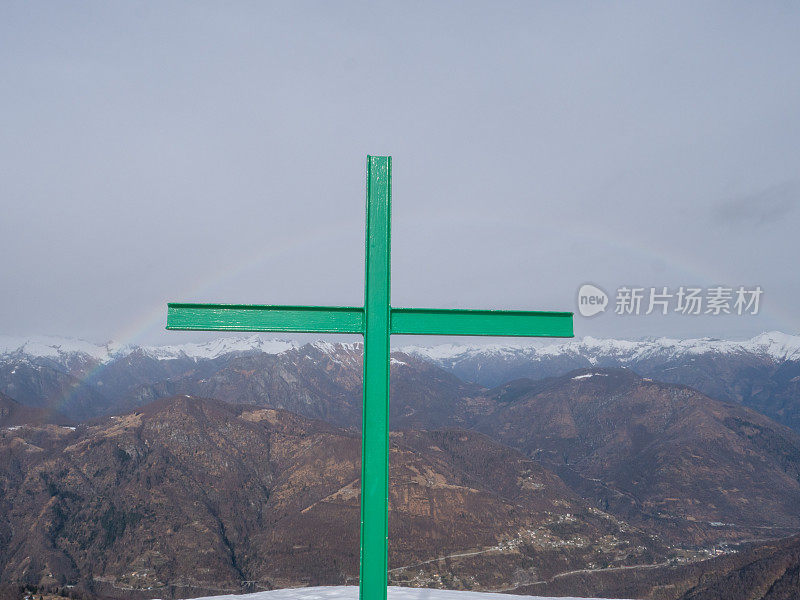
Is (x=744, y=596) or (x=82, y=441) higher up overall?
(x=82, y=441)

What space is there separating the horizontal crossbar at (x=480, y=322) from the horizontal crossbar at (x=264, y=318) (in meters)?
0.45

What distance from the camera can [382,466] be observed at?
18.1ft

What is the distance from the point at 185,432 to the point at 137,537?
140 feet

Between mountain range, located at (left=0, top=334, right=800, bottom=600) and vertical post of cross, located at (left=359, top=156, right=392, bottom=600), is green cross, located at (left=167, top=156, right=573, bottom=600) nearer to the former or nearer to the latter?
vertical post of cross, located at (left=359, top=156, right=392, bottom=600)

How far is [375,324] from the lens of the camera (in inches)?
228

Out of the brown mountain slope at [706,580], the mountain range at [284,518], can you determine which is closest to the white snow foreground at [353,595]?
the brown mountain slope at [706,580]

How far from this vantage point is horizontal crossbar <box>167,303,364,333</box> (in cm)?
568

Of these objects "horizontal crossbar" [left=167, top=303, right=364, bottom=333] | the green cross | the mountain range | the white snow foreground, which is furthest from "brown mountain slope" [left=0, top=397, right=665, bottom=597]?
"horizontal crossbar" [left=167, top=303, right=364, bottom=333]

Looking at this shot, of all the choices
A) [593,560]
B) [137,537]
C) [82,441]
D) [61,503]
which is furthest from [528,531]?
[82,441]

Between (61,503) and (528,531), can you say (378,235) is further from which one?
(61,503)

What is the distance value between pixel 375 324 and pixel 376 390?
61 cm

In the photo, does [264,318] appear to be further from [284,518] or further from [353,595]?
[284,518]

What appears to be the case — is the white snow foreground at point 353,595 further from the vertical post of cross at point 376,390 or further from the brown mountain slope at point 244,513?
the brown mountain slope at point 244,513

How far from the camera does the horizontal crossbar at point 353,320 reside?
570 centimetres
